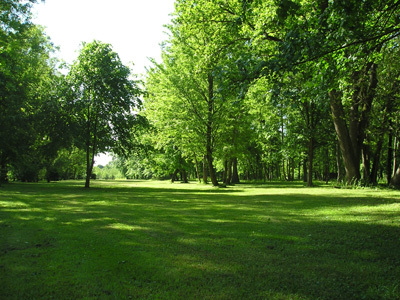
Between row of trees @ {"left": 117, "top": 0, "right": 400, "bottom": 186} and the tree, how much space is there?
3.32m

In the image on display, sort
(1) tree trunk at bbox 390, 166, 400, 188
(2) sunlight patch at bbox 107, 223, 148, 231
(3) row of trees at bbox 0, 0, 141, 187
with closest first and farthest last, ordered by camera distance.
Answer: (2) sunlight patch at bbox 107, 223, 148, 231, (1) tree trunk at bbox 390, 166, 400, 188, (3) row of trees at bbox 0, 0, 141, 187

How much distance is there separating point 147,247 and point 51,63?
125 ft

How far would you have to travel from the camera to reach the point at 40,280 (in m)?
4.14

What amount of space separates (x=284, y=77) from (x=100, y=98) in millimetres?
21257

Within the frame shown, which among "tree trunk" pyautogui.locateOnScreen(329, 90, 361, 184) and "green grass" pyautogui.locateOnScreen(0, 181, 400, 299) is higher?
"tree trunk" pyautogui.locateOnScreen(329, 90, 361, 184)

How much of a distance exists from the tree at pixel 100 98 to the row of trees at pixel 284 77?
10.9ft

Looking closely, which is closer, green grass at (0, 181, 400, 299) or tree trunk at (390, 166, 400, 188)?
green grass at (0, 181, 400, 299)

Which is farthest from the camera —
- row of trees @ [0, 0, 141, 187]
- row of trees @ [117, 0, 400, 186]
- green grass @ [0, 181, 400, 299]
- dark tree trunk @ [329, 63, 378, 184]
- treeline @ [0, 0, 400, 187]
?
row of trees @ [0, 0, 141, 187]

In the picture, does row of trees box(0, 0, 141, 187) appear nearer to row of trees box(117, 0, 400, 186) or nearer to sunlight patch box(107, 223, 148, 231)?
row of trees box(117, 0, 400, 186)

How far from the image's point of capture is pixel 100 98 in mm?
24625

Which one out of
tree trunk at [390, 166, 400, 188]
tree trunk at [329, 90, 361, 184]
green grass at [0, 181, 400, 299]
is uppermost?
tree trunk at [329, 90, 361, 184]

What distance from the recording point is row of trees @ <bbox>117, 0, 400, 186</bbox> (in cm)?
623

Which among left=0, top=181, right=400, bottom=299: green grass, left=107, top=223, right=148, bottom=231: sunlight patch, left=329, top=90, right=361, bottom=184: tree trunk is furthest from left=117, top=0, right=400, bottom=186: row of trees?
left=107, top=223, right=148, bottom=231: sunlight patch

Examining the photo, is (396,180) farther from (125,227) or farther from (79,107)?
(79,107)
